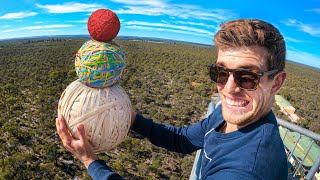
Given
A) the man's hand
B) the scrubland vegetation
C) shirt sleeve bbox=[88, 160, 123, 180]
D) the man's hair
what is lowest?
the scrubland vegetation

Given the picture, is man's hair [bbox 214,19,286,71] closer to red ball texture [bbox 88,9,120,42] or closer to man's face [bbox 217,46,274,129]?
man's face [bbox 217,46,274,129]

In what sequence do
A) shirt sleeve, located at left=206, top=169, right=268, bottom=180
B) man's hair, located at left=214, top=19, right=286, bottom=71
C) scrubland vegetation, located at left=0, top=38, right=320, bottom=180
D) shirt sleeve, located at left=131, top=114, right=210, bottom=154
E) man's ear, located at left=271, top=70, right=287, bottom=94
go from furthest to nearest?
1. scrubland vegetation, located at left=0, top=38, right=320, bottom=180
2. shirt sleeve, located at left=131, top=114, right=210, bottom=154
3. man's ear, located at left=271, top=70, right=287, bottom=94
4. man's hair, located at left=214, top=19, right=286, bottom=71
5. shirt sleeve, located at left=206, top=169, right=268, bottom=180

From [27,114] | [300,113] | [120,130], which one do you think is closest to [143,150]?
[27,114]

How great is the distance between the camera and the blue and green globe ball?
84.4 inches

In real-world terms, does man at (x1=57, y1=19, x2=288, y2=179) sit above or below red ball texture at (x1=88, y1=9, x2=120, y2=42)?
below

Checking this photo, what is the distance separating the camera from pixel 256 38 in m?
1.79

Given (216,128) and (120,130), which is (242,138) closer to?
(216,128)

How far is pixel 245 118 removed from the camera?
6.31 ft

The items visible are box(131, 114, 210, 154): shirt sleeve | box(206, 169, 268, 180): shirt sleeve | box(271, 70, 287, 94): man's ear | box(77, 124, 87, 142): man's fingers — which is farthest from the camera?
box(131, 114, 210, 154): shirt sleeve

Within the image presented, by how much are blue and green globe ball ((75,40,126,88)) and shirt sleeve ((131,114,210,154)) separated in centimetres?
72

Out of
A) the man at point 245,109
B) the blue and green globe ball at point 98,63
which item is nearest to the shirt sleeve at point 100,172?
the man at point 245,109

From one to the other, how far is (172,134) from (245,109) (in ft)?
3.51

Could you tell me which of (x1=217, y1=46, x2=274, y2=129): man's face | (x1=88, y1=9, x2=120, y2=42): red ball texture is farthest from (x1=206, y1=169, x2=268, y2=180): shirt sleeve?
(x1=88, y1=9, x2=120, y2=42): red ball texture

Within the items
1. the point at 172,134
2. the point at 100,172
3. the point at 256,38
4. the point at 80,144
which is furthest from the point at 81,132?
the point at 256,38
